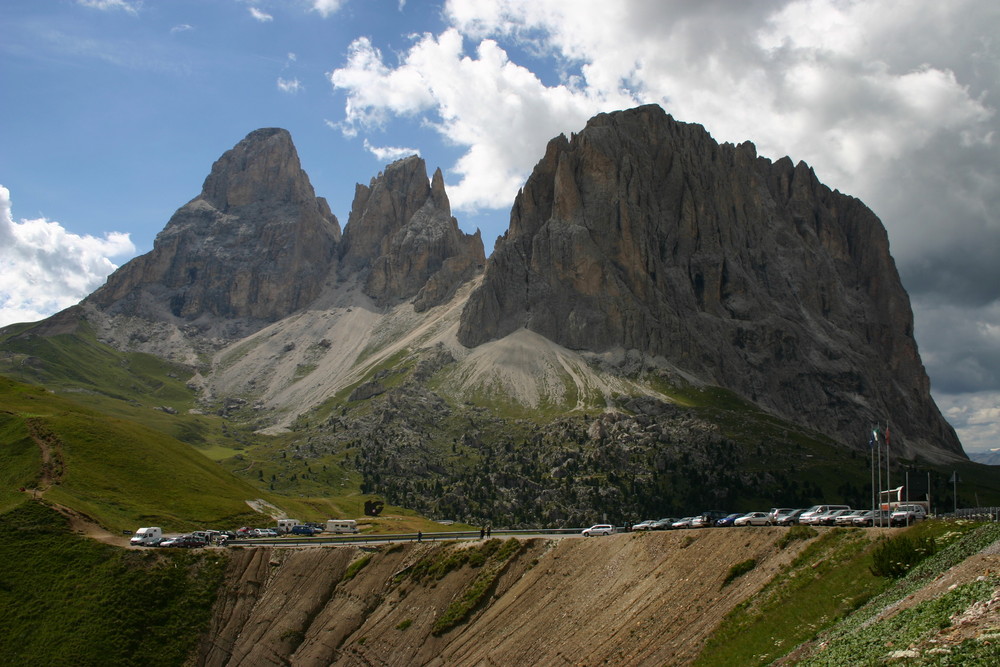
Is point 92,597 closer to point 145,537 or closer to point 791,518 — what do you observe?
point 145,537

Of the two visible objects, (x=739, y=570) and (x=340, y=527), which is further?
(x=340, y=527)

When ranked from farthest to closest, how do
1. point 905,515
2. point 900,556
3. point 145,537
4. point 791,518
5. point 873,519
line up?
point 145,537 → point 791,518 → point 873,519 → point 905,515 → point 900,556

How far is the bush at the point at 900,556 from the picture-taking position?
3706 cm

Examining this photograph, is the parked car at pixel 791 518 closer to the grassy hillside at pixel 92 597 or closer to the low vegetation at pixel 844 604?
the low vegetation at pixel 844 604

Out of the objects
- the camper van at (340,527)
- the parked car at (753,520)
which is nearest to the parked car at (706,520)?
the parked car at (753,520)

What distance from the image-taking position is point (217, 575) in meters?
78.2

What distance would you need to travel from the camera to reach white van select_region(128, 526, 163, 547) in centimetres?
8084

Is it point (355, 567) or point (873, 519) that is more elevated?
point (873, 519)

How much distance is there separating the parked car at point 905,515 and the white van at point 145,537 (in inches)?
2588

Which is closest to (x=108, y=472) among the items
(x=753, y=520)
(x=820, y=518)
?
(x=753, y=520)

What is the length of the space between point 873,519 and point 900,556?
568 inches

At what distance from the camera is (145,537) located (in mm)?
81312

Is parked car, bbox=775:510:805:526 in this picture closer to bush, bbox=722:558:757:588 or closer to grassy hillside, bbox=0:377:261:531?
bush, bbox=722:558:757:588

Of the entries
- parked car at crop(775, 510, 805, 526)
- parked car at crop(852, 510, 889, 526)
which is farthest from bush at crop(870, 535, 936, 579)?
parked car at crop(775, 510, 805, 526)
